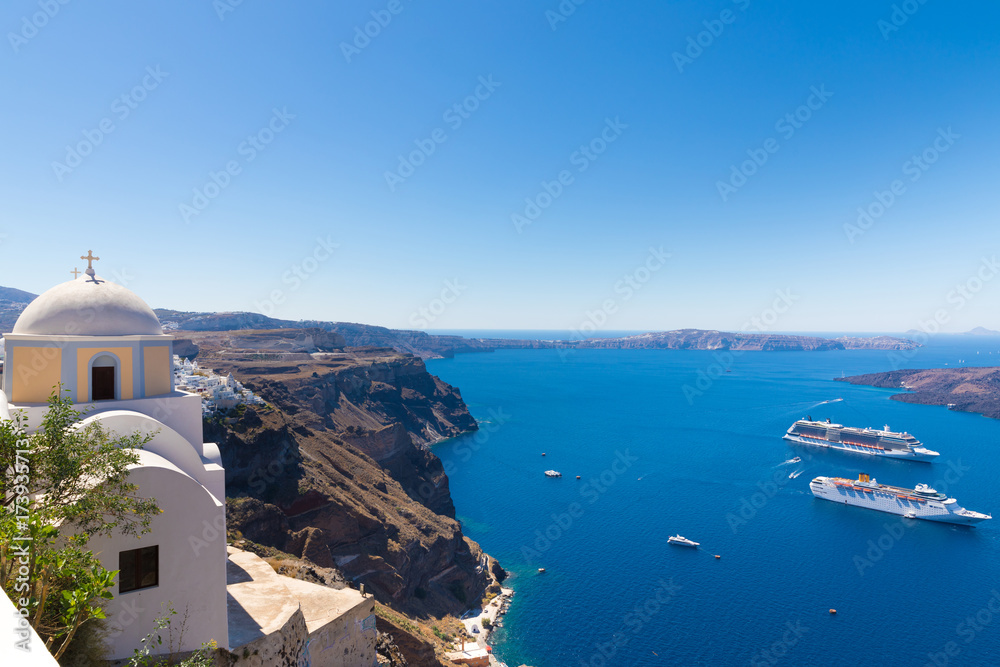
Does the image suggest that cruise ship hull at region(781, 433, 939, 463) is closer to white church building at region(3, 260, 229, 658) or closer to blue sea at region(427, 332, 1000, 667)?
blue sea at region(427, 332, 1000, 667)

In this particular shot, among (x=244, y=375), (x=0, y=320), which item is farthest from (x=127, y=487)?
(x=0, y=320)

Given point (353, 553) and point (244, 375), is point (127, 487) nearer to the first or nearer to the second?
point (353, 553)

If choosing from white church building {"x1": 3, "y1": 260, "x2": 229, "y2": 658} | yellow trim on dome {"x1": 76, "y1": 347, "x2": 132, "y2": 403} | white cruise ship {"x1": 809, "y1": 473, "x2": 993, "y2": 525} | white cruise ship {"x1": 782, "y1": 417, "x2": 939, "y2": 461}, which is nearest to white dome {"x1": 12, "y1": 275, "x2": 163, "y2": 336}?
white church building {"x1": 3, "y1": 260, "x2": 229, "y2": 658}

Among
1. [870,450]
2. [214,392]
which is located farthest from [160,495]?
[870,450]

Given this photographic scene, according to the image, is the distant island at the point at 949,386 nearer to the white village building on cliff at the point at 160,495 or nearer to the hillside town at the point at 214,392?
the hillside town at the point at 214,392

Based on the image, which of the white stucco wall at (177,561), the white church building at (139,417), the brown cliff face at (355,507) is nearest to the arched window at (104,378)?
the white church building at (139,417)
